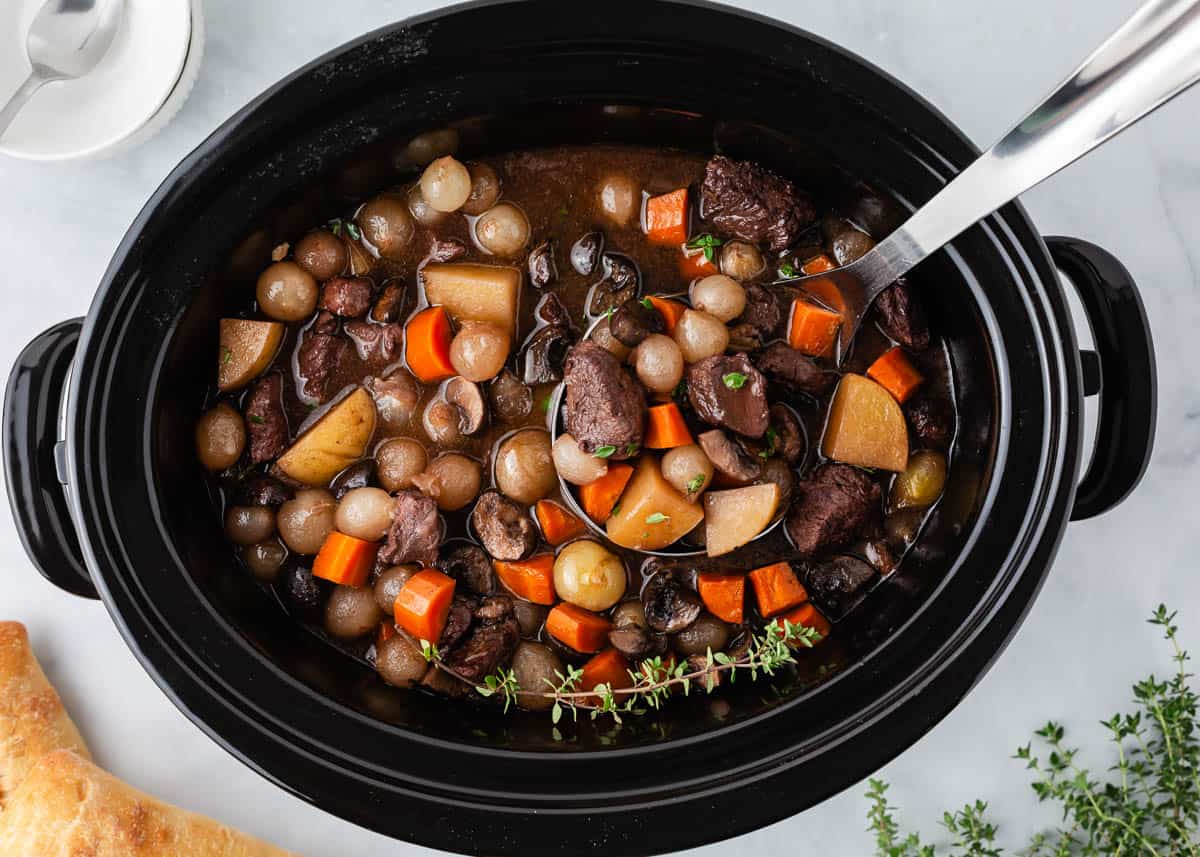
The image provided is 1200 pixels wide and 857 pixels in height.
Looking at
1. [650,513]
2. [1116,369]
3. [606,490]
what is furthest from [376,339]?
Result: [1116,369]

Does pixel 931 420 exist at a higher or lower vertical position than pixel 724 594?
higher

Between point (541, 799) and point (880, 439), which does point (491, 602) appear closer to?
point (541, 799)

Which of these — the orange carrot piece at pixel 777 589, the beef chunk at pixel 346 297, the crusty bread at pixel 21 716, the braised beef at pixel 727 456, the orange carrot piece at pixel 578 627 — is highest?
the beef chunk at pixel 346 297

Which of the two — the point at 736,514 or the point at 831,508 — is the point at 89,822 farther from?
the point at 831,508

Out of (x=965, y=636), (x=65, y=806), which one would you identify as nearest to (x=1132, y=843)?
(x=965, y=636)

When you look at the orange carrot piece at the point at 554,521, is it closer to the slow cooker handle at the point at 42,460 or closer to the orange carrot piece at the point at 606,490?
the orange carrot piece at the point at 606,490

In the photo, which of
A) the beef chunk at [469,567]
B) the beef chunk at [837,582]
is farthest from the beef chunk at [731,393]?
the beef chunk at [469,567]
